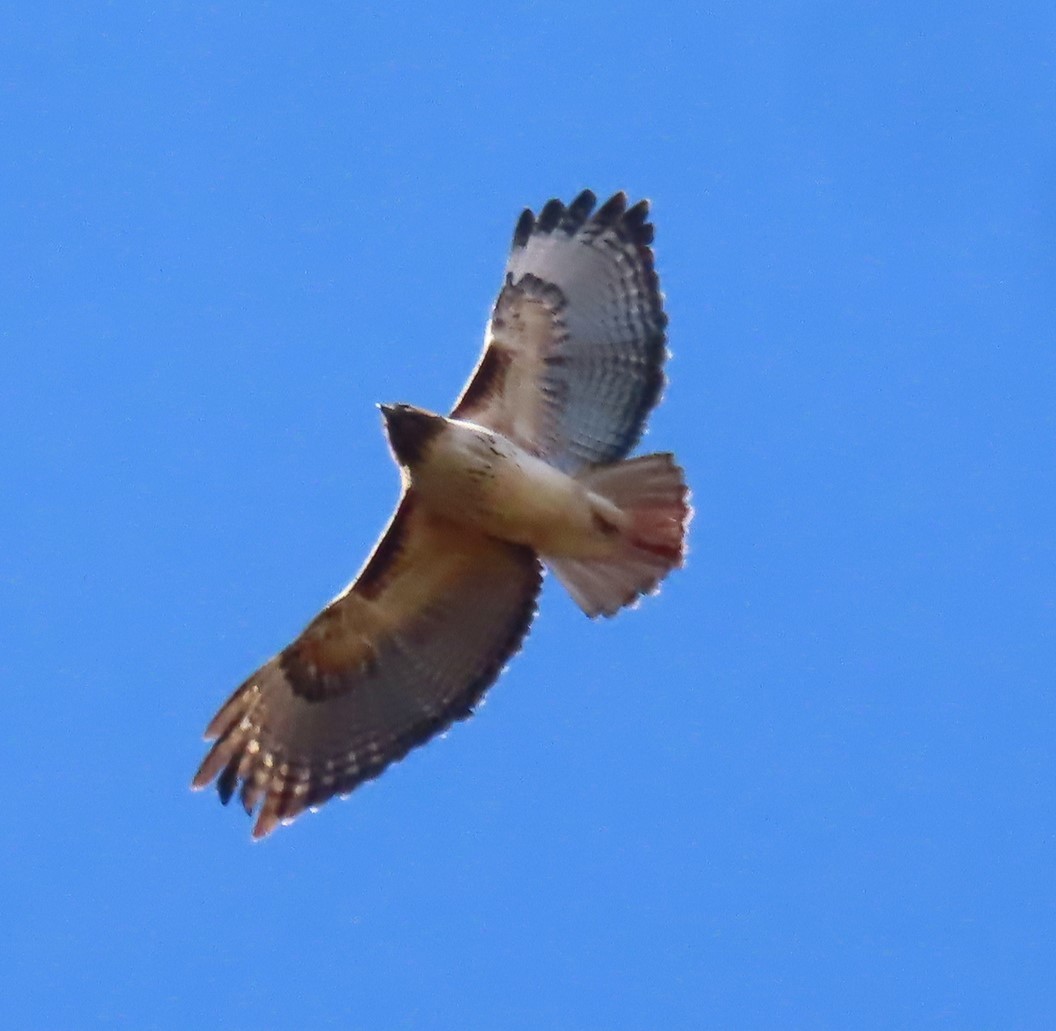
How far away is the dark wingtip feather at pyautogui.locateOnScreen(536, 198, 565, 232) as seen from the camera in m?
7.64

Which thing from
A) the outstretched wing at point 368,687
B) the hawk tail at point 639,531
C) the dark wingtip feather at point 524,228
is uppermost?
the dark wingtip feather at point 524,228

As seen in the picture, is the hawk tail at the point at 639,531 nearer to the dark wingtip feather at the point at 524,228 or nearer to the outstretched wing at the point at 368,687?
the outstretched wing at the point at 368,687

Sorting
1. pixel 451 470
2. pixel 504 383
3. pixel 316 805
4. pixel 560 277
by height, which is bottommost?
pixel 316 805

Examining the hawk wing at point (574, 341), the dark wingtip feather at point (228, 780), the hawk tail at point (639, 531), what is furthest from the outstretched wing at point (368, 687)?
the hawk wing at point (574, 341)

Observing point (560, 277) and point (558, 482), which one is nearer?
point (558, 482)

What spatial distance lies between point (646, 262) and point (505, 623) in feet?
5.73

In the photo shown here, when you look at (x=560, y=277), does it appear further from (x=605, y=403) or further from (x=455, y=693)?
(x=455, y=693)

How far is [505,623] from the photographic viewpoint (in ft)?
24.3

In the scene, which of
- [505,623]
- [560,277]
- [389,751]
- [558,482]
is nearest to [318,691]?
[389,751]

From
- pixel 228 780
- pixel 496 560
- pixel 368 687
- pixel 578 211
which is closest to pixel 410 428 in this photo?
pixel 496 560

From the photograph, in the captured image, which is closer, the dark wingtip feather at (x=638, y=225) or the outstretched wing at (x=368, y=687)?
the outstretched wing at (x=368, y=687)

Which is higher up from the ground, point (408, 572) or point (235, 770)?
point (408, 572)

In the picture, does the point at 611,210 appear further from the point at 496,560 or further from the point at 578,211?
the point at 496,560

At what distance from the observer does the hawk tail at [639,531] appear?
7074 mm
